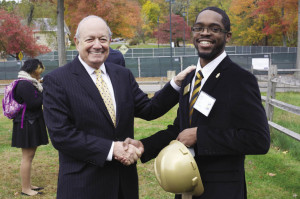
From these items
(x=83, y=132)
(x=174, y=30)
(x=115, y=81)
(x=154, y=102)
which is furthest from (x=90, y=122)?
(x=174, y=30)

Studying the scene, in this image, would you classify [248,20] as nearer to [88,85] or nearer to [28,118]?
[28,118]

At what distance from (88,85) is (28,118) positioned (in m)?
3.01

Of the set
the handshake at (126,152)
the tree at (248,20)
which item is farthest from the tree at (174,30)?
the handshake at (126,152)

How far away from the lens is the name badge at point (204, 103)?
93.0 inches

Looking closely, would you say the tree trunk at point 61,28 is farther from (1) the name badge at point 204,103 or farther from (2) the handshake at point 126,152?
(1) the name badge at point 204,103

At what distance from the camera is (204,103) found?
2398 mm

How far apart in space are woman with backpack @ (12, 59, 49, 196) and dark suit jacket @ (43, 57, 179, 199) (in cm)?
257

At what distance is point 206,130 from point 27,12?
4204cm

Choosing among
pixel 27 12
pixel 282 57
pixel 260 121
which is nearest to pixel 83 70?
pixel 260 121

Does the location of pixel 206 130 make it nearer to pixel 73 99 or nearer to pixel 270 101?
pixel 73 99

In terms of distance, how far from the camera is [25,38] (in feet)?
90.3

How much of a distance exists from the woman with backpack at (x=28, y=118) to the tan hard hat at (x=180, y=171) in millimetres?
3344

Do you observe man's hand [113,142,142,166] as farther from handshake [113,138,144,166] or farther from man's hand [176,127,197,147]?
man's hand [176,127,197,147]

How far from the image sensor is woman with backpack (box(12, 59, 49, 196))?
5.13 meters
